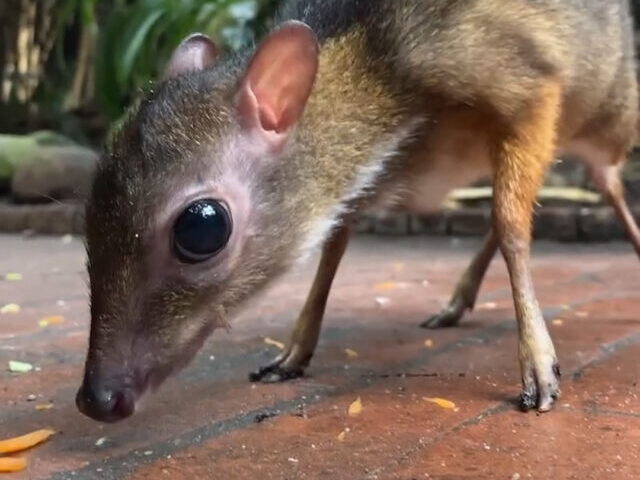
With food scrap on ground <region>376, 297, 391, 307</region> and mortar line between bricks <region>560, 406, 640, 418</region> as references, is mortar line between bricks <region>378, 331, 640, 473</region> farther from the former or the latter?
food scrap on ground <region>376, 297, 391, 307</region>

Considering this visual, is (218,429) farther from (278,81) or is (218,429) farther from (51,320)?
(51,320)

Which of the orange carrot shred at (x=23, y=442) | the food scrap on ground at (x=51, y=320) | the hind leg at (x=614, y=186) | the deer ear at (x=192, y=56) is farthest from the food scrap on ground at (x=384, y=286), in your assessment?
the orange carrot shred at (x=23, y=442)

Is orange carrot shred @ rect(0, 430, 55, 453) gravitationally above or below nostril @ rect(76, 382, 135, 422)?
below

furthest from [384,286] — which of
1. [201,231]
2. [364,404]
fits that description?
[201,231]

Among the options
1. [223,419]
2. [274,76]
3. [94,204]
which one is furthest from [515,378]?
[94,204]

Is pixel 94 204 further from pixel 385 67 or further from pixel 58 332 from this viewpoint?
pixel 58 332

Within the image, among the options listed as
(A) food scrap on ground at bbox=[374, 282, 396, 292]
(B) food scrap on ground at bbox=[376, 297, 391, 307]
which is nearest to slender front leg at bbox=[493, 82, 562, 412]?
(B) food scrap on ground at bbox=[376, 297, 391, 307]
